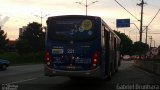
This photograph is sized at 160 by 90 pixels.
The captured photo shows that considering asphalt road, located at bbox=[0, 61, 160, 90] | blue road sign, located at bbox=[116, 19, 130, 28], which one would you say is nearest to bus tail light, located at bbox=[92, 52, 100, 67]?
asphalt road, located at bbox=[0, 61, 160, 90]

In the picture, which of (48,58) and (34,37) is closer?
(48,58)

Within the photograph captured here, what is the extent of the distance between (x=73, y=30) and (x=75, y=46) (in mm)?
709

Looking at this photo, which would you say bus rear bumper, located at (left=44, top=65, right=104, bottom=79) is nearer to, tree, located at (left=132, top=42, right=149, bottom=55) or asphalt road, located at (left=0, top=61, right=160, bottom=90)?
asphalt road, located at (left=0, top=61, right=160, bottom=90)

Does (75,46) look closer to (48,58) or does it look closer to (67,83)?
(48,58)

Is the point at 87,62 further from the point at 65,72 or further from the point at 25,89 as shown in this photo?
the point at 25,89

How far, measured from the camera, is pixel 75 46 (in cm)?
1900

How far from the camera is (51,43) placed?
63.7 ft

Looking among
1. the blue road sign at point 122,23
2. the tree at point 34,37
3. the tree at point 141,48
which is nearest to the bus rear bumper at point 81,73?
the tree at point 141,48

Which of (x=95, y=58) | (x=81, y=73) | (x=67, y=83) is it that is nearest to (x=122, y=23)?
(x=67, y=83)

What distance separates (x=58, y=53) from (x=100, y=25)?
6.92 feet

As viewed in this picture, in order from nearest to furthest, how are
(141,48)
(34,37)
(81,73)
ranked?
(81,73)
(141,48)
(34,37)

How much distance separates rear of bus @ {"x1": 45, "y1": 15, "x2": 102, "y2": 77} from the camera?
741 inches

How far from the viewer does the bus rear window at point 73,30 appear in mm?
19125

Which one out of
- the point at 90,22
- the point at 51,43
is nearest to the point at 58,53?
the point at 51,43
